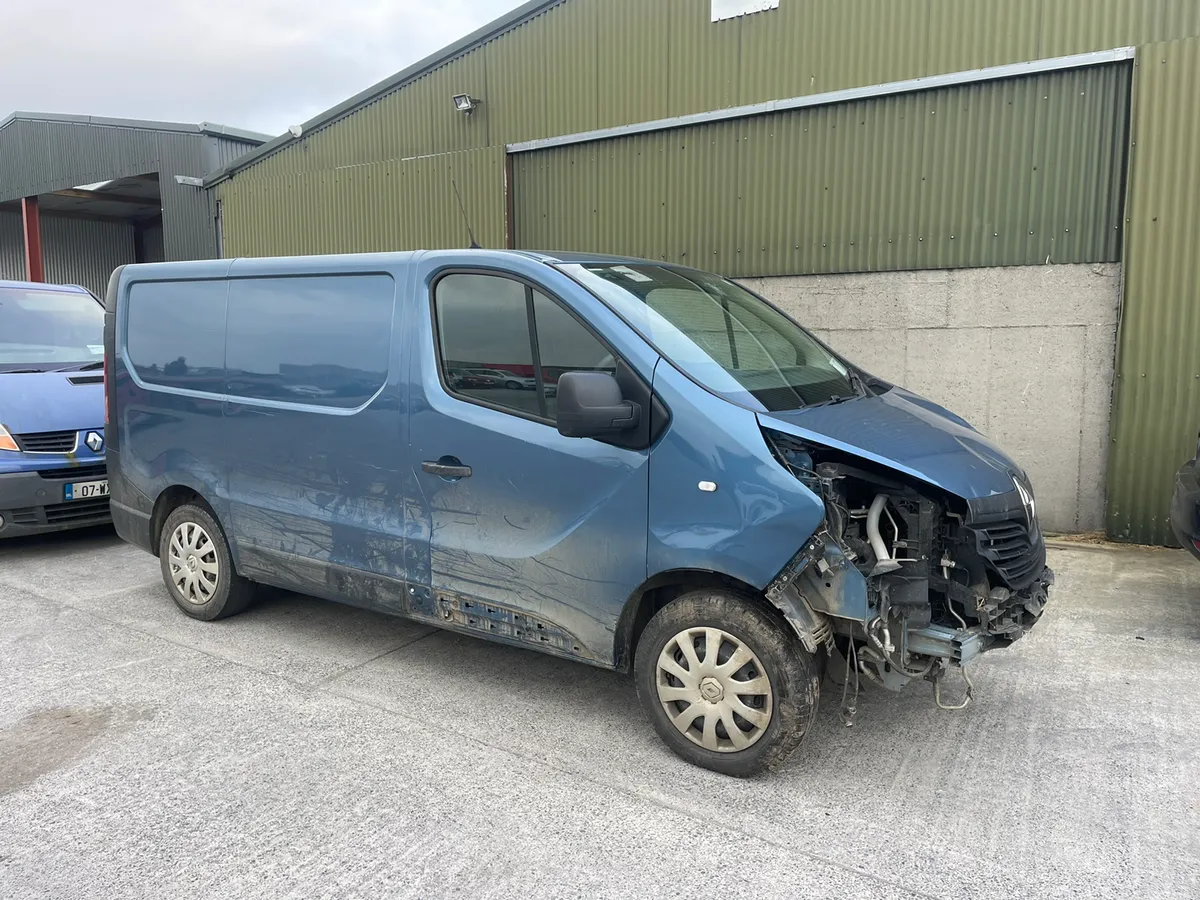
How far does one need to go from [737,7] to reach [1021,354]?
4.19 metres

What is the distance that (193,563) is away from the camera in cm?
514

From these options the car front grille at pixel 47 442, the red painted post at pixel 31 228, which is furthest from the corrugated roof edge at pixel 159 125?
the car front grille at pixel 47 442

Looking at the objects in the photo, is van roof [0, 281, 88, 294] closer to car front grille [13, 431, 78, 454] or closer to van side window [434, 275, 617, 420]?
car front grille [13, 431, 78, 454]

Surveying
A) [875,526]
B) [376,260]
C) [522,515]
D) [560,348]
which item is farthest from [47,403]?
[875,526]

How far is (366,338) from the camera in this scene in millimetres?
4184

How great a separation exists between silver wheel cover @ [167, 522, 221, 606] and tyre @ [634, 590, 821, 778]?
2.89 meters

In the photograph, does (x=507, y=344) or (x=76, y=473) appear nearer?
(x=507, y=344)

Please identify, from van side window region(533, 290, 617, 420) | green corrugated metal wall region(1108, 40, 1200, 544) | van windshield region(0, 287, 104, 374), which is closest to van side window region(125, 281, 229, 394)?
van side window region(533, 290, 617, 420)

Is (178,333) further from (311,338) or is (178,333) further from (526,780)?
(526,780)

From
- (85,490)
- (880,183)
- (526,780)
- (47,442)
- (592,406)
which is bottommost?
(526,780)

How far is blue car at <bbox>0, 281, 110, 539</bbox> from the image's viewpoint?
629cm

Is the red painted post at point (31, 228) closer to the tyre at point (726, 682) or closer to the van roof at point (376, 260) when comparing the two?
the van roof at point (376, 260)

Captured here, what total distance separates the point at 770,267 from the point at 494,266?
5080 mm

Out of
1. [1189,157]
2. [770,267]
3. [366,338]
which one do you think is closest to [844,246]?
[770,267]
